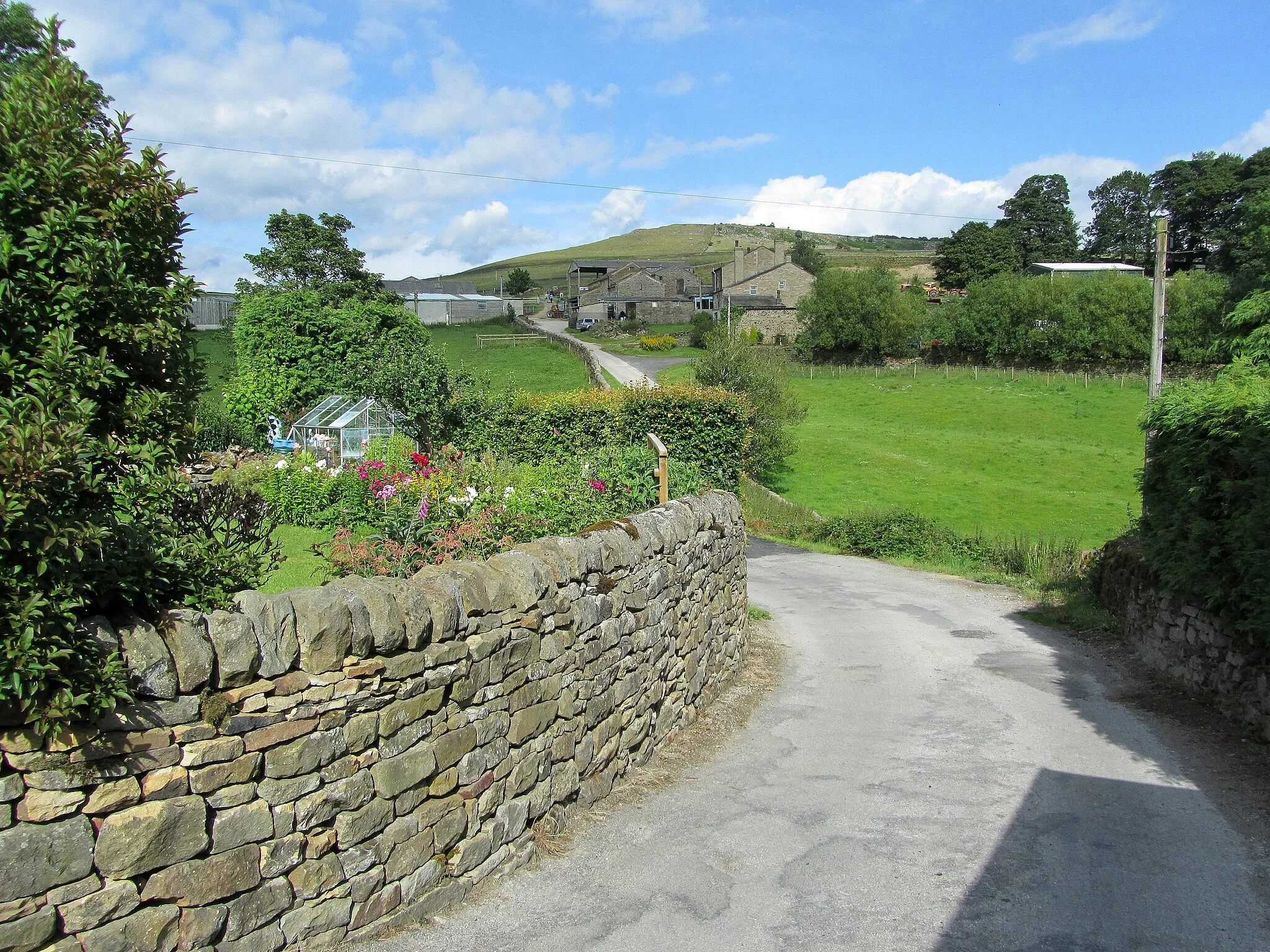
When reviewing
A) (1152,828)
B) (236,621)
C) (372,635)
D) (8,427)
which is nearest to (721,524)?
(1152,828)

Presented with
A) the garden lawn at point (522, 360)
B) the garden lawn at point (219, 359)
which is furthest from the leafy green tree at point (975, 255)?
the garden lawn at point (219, 359)

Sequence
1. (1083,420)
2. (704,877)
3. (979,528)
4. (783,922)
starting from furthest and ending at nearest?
(1083,420)
(979,528)
(704,877)
(783,922)

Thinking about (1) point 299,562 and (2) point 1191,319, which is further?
(2) point 1191,319

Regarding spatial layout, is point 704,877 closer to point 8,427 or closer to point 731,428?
point 8,427

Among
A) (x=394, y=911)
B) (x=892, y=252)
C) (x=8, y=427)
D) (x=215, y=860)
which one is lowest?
(x=394, y=911)

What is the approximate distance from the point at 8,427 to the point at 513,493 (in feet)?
25.5

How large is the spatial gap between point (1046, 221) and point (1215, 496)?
4123 inches

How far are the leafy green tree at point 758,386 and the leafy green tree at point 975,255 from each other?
63.5m

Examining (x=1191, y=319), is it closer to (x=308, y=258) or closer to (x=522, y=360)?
(x=522, y=360)

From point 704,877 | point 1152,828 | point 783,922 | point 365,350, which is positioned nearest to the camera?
point 783,922

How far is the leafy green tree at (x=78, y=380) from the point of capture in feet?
10.6

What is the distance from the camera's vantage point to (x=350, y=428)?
21.1 metres

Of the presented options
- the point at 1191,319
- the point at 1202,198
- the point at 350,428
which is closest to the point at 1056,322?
the point at 1191,319

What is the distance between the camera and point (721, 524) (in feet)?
35.5
